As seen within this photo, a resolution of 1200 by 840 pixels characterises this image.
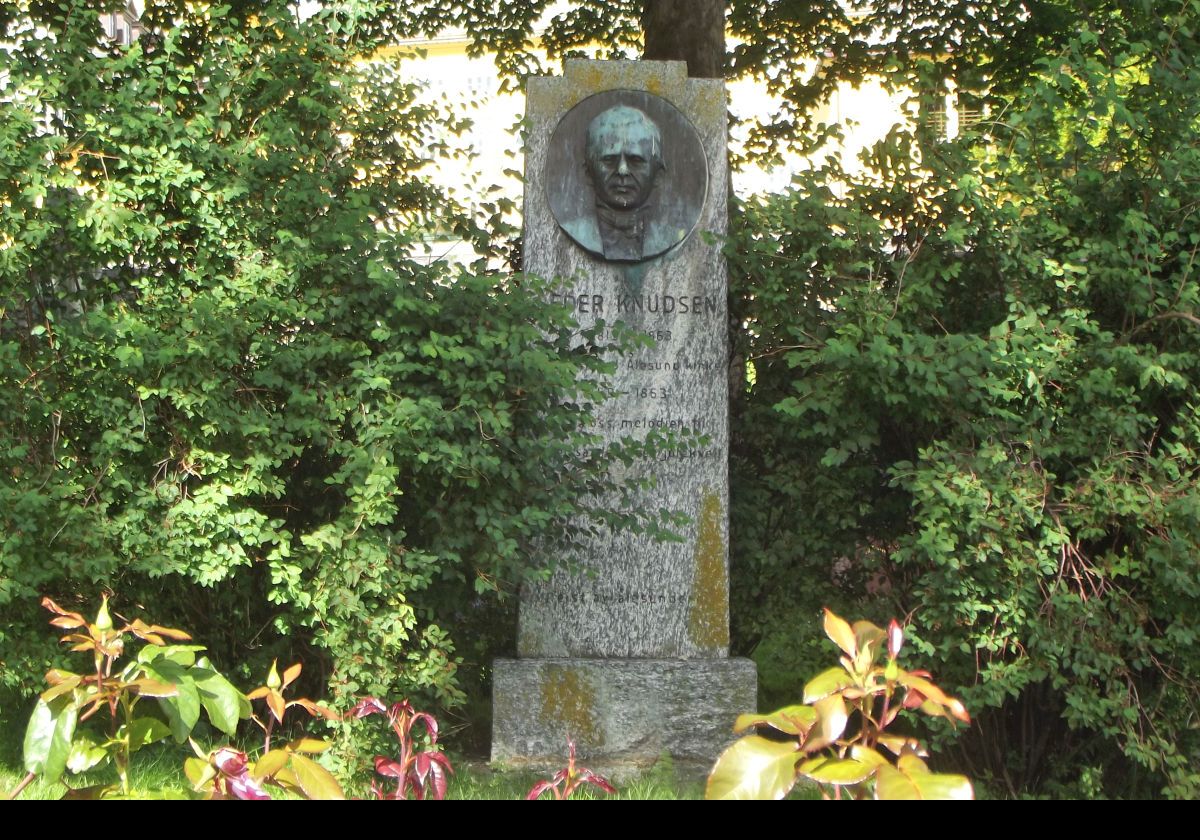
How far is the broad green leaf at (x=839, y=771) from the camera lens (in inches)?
58.2

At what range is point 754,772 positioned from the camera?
4.99 feet

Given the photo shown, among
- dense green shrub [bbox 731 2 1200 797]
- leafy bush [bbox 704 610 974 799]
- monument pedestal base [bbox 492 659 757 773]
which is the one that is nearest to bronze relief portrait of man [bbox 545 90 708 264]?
dense green shrub [bbox 731 2 1200 797]

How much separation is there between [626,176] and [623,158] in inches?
3.3

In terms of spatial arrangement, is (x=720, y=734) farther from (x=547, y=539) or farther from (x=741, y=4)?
(x=741, y=4)

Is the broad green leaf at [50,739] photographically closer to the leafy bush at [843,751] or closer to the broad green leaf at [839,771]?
the leafy bush at [843,751]

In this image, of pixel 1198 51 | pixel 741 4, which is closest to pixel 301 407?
pixel 1198 51

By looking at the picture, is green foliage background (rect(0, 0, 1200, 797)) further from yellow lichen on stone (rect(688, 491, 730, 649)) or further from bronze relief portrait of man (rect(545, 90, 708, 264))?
yellow lichen on stone (rect(688, 491, 730, 649))

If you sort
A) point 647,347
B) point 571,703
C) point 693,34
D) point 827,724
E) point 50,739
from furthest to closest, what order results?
1. point 693,34
2. point 647,347
3. point 571,703
4. point 50,739
5. point 827,724

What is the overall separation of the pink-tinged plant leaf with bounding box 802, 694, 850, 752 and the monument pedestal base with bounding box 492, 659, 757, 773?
13.2ft

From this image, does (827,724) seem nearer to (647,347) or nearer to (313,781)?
(313,781)

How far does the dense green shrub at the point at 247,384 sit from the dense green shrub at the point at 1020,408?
1.16 metres

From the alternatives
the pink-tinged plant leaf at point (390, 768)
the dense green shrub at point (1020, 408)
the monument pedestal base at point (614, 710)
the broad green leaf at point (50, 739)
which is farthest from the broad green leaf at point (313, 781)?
the monument pedestal base at point (614, 710)

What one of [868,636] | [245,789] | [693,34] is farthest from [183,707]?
[693,34]

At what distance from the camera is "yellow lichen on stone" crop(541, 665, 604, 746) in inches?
219
